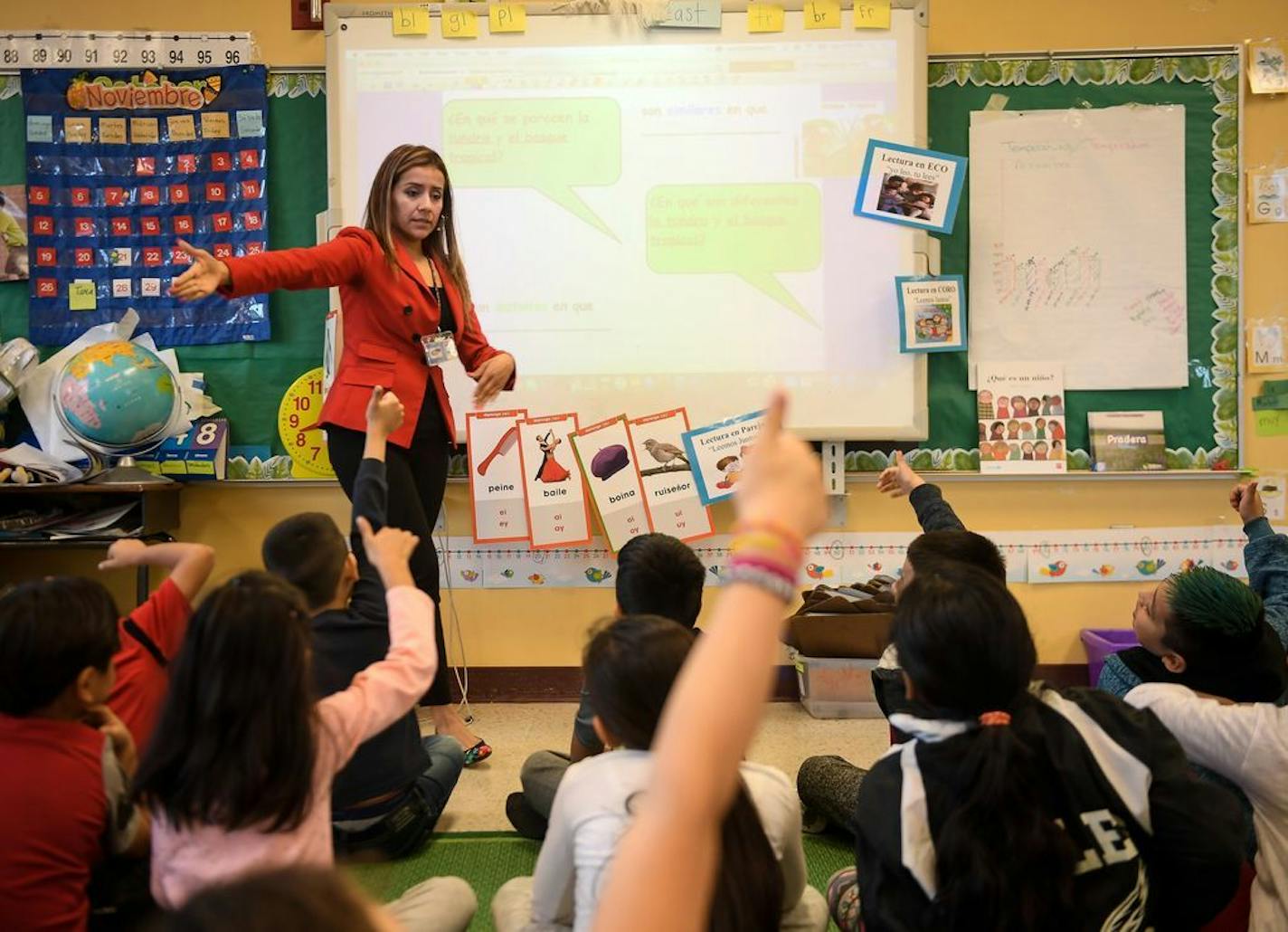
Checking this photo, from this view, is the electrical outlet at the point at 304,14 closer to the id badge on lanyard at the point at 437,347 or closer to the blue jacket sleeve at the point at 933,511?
the id badge on lanyard at the point at 437,347

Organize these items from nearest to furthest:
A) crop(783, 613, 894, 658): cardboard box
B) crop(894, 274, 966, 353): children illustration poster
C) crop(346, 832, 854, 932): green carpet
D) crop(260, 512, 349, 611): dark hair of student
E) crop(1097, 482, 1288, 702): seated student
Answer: crop(1097, 482, 1288, 702): seated student, crop(260, 512, 349, 611): dark hair of student, crop(346, 832, 854, 932): green carpet, crop(783, 613, 894, 658): cardboard box, crop(894, 274, 966, 353): children illustration poster

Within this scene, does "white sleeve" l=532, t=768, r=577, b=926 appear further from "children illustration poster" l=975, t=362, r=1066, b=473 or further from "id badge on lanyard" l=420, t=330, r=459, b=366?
"children illustration poster" l=975, t=362, r=1066, b=473

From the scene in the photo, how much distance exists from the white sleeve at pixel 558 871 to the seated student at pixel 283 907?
0.70m

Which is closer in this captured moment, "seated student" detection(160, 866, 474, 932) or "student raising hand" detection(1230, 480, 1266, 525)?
"seated student" detection(160, 866, 474, 932)

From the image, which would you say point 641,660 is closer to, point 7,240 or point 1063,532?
point 1063,532

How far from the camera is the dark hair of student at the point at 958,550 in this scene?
1.80 meters

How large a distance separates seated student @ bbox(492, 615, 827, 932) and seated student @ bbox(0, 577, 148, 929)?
1.83ft

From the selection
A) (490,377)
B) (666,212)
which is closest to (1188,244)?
(666,212)

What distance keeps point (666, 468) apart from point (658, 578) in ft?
4.27

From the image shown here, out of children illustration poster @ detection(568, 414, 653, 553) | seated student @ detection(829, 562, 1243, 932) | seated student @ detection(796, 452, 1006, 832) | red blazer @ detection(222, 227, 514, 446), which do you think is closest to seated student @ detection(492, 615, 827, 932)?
seated student @ detection(829, 562, 1243, 932)

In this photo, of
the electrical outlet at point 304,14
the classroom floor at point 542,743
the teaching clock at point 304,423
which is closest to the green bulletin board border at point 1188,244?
the classroom floor at point 542,743

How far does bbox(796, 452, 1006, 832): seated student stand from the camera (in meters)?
1.79

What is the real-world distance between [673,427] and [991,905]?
2.31 meters

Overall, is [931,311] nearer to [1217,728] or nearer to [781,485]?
[1217,728]
